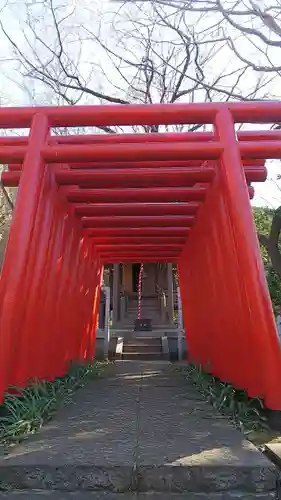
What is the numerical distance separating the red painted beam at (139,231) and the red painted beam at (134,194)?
2023mm

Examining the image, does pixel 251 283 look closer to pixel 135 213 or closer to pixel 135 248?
pixel 135 213

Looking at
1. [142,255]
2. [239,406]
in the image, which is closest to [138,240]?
[142,255]

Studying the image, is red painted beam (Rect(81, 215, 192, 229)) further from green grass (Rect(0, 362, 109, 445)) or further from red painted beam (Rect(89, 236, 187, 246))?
green grass (Rect(0, 362, 109, 445))

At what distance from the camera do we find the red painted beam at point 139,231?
995 centimetres

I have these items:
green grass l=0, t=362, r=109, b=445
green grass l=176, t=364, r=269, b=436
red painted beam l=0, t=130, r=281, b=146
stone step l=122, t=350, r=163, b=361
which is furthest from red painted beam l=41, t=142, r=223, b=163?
stone step l=122, t=350, r=163, b=361

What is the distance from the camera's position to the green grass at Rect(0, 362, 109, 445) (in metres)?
4.25

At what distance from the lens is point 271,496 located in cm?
300

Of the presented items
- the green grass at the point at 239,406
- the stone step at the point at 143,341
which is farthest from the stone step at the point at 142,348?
the green grass at the point at 239,406

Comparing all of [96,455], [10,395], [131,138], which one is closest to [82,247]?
[131,138]

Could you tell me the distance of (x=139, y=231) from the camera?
1015 centimetres

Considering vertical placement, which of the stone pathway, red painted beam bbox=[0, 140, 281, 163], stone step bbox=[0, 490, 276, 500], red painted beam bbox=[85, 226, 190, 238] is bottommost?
stone step bbox=[0, 490, 276, 500]

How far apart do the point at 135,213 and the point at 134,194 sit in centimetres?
98

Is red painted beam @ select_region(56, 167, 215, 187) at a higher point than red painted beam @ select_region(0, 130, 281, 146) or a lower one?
lower

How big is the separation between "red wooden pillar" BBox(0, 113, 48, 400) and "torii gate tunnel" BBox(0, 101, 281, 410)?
0.04ft
